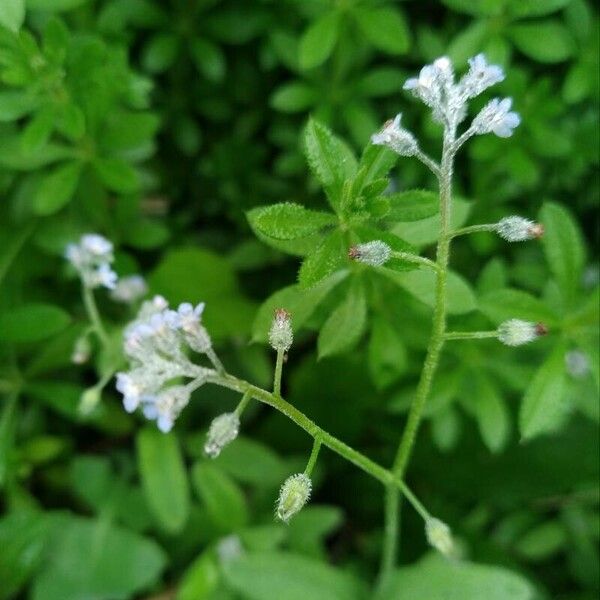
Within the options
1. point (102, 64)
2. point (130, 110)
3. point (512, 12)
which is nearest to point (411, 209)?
point (512, 12)

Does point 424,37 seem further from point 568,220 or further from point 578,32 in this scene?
point 568,220

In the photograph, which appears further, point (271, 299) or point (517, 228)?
point (271, 299)

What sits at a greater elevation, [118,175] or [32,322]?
[118,175]

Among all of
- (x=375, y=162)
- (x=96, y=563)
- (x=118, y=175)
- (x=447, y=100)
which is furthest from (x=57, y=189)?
(x=447, y=100)

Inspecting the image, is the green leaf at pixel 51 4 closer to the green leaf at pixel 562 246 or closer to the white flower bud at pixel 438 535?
the green leaf at pixel 562 246

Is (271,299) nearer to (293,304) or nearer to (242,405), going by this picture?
(293,304)

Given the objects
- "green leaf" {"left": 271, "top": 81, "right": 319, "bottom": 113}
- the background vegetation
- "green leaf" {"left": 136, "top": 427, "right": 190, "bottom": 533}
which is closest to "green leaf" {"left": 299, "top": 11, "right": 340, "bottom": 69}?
the background vegetation

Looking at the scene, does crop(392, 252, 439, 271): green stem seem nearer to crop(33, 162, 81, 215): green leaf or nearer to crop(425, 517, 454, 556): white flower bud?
crop(425, 517, 454, 556): white flower bud
